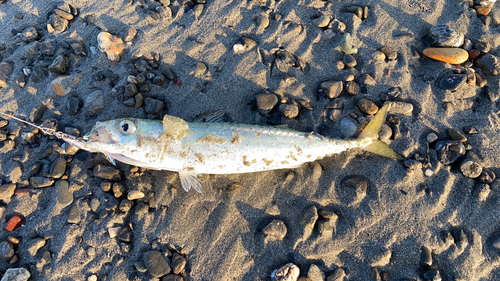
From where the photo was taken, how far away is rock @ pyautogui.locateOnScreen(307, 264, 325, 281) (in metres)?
3.10

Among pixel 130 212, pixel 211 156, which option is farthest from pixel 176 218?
pixel 211 156

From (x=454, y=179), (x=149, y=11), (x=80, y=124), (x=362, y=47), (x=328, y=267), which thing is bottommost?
(x=328, y=267)

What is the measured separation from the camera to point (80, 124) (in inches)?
158

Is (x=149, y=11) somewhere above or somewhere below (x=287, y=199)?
above

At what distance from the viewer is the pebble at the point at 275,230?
3281mm

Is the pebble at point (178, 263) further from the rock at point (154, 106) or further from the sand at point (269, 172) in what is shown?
the rock at point (154, 106)

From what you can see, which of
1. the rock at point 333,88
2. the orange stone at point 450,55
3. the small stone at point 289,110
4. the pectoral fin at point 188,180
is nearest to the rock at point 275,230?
the pectoral fin at point 188,180

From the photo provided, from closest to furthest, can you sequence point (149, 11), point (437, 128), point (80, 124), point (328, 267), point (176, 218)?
point (328, 267) → point (176, 218) → point (437, 128) → point (80, 124) → point (149, 11)

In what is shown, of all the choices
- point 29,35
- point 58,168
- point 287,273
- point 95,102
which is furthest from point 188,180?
point 29,35

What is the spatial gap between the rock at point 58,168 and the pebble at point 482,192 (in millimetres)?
5632

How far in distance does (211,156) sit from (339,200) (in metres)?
1.82

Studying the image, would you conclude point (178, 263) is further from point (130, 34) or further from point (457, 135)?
point (457, 135)

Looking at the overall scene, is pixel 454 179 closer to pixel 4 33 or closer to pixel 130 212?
pixel 130 212

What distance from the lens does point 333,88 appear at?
3900 millimetres
